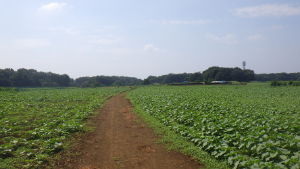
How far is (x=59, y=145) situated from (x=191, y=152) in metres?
4.89

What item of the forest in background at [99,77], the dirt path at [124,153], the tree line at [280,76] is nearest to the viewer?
the dirt path at [124,153]

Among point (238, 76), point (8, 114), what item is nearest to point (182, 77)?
point (238, 76)

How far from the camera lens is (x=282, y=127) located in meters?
7.86

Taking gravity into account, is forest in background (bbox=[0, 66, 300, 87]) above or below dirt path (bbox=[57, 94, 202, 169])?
above

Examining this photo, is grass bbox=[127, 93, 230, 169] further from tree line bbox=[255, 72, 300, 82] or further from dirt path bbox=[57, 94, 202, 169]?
tree line bbox=[255, 72, 300, 82]

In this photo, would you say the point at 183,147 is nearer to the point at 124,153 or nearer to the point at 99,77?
the point at 124,153

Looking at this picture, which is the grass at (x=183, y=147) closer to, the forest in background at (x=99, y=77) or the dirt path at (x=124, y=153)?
the dirt path at (x=124, y=153)

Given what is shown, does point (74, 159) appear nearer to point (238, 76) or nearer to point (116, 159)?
point (116, 159)

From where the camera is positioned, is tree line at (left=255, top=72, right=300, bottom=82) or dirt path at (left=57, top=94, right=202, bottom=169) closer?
dirt path at (left=57, top=94, right=202, bottom=169)

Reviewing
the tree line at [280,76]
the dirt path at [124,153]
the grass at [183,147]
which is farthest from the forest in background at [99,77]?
the dirt path at [124,153]

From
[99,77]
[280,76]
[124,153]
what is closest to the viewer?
[124,153]

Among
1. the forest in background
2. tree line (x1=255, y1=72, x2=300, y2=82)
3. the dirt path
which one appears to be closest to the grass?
the dirt path

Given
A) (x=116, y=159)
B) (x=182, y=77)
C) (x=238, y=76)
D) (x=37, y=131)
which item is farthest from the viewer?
(x=182, y=77)

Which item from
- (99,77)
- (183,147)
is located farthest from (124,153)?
(99,77)
